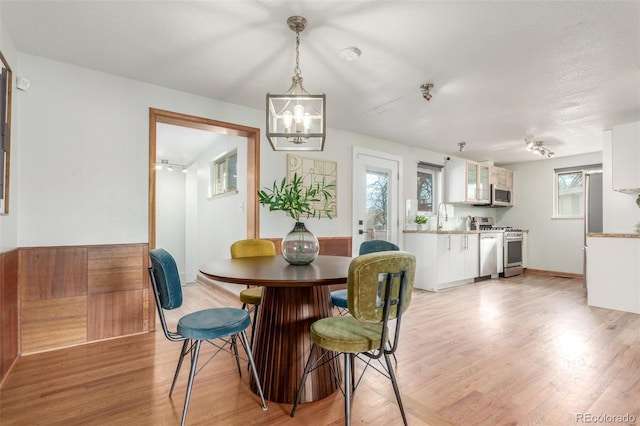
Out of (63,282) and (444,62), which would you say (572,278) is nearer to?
(444,62)

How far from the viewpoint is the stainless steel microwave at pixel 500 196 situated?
6.19 meters

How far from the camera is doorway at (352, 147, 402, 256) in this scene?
4.57 meters

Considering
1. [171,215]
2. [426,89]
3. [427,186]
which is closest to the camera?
[426,89]

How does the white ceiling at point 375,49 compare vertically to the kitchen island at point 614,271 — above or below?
above

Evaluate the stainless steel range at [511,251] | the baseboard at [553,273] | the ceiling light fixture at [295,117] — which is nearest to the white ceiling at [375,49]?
the ceiling light fixture at [295,117]

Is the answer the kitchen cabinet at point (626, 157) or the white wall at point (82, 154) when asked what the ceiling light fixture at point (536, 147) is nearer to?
the kitchen cabinet at point (626, 157)

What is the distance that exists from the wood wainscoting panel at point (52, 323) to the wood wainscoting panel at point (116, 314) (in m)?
0.06

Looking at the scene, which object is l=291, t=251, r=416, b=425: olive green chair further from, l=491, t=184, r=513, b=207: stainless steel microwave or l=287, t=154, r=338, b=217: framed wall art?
l=491, t=184, r=513, b=207: stainless steel microwave

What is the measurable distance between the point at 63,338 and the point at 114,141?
5.57 feet

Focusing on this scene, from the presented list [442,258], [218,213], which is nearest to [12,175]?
[218,213]

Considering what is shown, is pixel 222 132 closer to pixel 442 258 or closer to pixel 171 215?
pixel 171 215

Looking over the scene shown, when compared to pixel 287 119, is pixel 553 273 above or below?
below

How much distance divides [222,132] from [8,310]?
2.36m

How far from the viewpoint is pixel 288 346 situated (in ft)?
5.82
